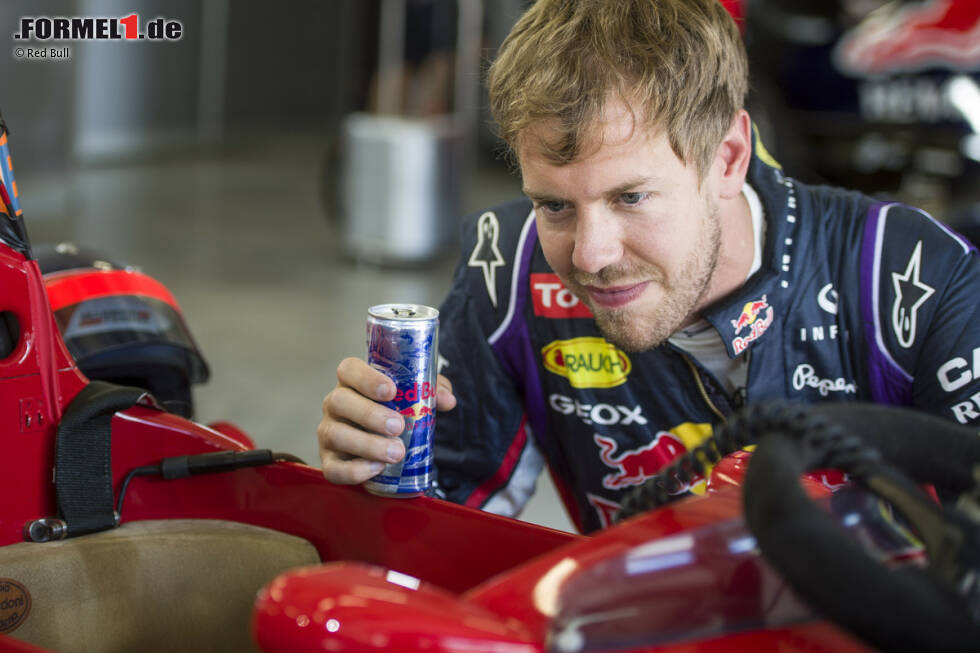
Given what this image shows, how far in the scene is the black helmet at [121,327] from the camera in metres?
1.49

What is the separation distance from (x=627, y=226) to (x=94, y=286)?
2.60ft

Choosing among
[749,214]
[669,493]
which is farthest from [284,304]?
[669,493]

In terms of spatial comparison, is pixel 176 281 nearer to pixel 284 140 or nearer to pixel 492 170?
pixel 492 170

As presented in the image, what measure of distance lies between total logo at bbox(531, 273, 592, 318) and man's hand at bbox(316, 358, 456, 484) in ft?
1.34

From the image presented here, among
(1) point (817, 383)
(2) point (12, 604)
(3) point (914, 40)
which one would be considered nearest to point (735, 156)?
(1) point (817, 383)

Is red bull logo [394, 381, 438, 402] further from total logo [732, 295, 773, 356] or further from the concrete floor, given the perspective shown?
the concrete floor

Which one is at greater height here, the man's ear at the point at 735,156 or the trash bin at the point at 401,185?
the man's ear at the point at 735,156

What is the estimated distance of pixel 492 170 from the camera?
7.84 meters

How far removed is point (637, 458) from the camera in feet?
4.83

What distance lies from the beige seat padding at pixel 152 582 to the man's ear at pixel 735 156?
0.67 metres

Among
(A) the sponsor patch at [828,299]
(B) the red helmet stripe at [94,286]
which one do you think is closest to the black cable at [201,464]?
(B) the red helmet stripe at [94,286]

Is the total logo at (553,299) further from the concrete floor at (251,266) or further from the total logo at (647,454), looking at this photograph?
the concrete floor at (251,266)

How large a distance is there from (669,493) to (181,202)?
554 centimetres

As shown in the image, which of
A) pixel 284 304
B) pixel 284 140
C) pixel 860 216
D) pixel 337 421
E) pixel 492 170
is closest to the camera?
pixel 337 421
